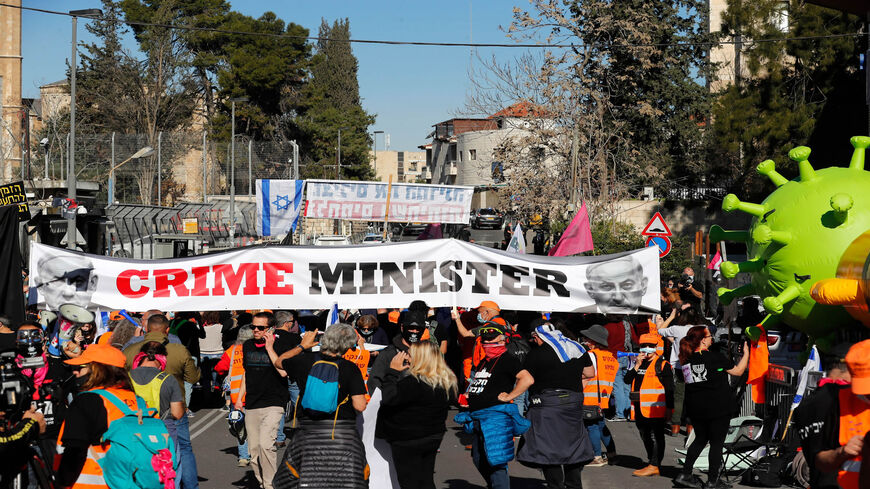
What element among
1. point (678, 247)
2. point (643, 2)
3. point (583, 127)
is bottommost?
point (678, 247)

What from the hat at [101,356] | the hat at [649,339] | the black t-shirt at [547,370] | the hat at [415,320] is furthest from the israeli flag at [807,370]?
the hat at [101,356]

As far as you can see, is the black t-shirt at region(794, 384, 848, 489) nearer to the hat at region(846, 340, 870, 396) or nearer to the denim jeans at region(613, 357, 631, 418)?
the hat at region(846, 340, 870, 396)

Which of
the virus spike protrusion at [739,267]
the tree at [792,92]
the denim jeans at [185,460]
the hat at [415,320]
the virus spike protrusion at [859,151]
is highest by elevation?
the tree at [792,92]

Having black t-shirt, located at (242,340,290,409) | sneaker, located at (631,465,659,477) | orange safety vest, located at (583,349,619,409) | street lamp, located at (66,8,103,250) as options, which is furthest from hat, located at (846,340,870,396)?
street lamp, located at (66,8,103,250)

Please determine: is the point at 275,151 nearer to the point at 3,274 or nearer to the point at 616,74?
the point at 616,74

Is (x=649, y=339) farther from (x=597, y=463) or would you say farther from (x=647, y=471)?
(x=647, y=471)

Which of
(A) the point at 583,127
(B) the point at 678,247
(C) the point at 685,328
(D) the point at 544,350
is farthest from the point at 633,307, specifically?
(A) the point at 583,127

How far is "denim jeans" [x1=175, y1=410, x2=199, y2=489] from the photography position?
28.5 feet

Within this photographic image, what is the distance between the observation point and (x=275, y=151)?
62438 mm

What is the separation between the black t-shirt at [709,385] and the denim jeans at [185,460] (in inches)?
178

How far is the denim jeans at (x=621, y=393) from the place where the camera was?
533 inches

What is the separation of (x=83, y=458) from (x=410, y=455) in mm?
2346

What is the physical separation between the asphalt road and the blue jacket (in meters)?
1.96

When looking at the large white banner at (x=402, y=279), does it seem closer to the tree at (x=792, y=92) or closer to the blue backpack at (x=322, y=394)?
the blue backpack at (x=322, y=394)
